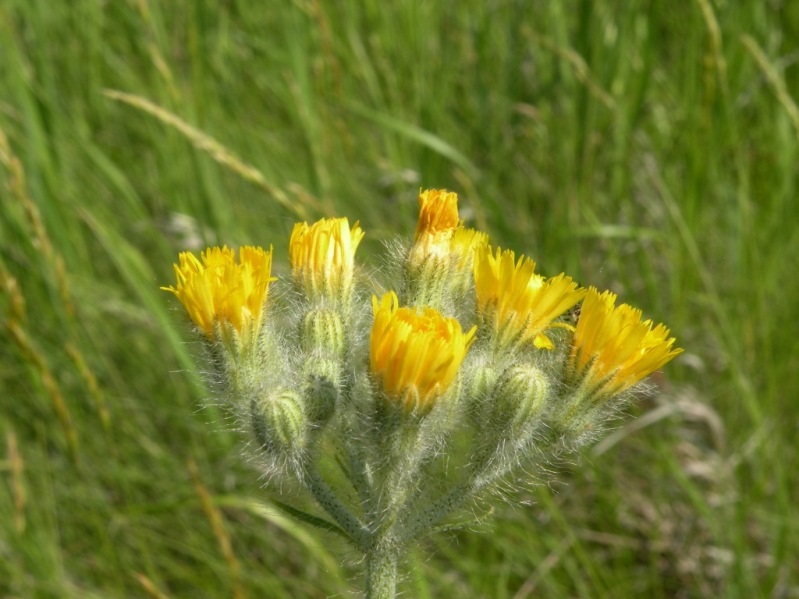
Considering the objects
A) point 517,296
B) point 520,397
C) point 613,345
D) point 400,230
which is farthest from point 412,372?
point 400,230

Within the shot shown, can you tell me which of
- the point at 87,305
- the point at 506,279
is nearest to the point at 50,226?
the point at 87,305

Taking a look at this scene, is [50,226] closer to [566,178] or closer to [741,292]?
[566,178]

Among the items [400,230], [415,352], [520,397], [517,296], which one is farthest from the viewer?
[400,230]

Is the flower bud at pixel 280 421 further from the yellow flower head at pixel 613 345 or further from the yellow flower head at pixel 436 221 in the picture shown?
the yellow flower head at pixel 613 345

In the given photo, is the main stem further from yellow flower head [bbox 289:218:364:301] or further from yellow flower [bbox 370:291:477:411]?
yellow flower head [bbox 289:218:364:301]

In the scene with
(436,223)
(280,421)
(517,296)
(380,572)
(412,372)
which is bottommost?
(380,572)

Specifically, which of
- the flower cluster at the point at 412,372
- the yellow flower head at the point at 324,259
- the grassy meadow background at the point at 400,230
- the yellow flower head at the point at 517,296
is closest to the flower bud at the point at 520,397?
the flower cluster at the point at 412,372

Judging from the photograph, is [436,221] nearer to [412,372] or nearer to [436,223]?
[436,223]

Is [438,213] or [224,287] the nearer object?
[224,287]
